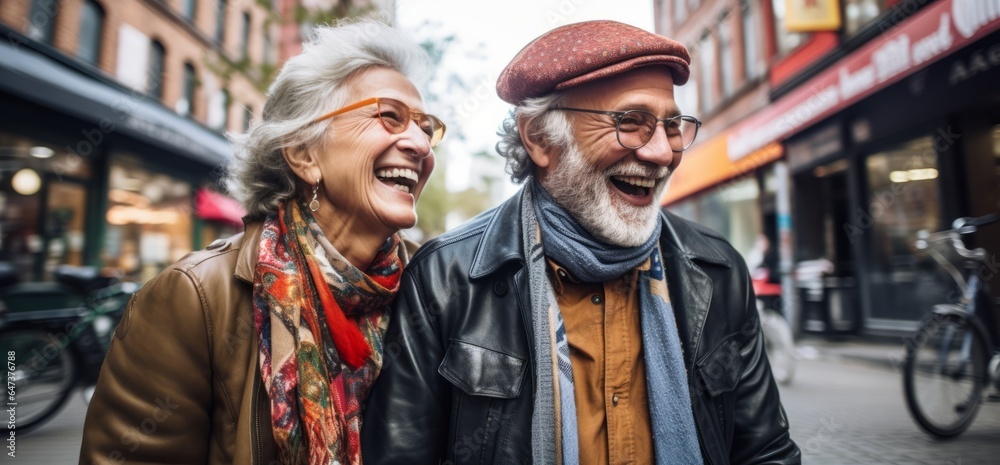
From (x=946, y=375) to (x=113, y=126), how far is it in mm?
11506

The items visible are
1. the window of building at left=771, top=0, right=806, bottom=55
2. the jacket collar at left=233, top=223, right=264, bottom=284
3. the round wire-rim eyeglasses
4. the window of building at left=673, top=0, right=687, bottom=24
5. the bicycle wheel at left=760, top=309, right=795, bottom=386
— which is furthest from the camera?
the window of building at left=673, top=0, right=687, bottom=24

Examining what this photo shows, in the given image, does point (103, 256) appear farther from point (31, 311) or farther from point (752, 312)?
point (752, 312)

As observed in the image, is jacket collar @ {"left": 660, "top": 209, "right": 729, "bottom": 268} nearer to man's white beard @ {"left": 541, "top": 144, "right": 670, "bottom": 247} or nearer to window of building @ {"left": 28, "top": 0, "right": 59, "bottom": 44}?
man's white beard @ {"left": 541, "top": 144, "right": 670, "bottom": 247}

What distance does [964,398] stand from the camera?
A: 3703 millimetres

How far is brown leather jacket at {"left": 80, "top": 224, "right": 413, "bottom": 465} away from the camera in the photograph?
1.43 meters

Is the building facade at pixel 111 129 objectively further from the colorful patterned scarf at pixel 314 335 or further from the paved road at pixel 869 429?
the paved road at pixel 869 429

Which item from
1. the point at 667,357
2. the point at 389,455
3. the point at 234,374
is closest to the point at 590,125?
the point at 667,357

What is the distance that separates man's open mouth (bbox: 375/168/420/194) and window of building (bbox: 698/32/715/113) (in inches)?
674

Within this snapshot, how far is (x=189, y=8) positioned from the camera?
45.6 feet

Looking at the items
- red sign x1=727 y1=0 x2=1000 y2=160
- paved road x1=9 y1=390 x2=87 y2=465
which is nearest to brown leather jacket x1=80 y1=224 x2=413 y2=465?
paved road x1=9 y1=390 x2=87 y2=465

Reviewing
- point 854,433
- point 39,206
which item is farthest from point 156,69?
point 854,433

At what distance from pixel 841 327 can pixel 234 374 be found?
32.4 feet

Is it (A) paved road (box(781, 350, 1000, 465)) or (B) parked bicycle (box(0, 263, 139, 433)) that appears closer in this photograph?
(A) paved road (box(781, 350, 1000, 465))

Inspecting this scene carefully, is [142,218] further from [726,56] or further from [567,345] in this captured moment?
[726,56]
